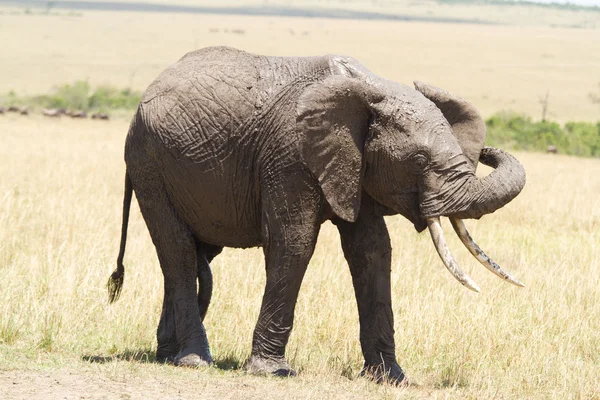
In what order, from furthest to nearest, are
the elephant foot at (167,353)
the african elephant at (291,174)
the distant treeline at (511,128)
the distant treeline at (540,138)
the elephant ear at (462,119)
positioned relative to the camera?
→ the distant treeline at (511,128)
the distant treeline at (540,138)
the elephant foot at (167,353)
the elephant ear at (462,119)
the african elephant at (291,174)

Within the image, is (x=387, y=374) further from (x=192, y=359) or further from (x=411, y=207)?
(x=192, y=359)

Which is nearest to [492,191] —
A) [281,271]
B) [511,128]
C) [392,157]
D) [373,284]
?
[392,157]

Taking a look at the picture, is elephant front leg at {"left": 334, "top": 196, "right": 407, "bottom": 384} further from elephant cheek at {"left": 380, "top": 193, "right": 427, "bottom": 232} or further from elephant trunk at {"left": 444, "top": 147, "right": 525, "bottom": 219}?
elephant trunk at {"left": 444, "top": 147, "right": 525, "bottom": 219}

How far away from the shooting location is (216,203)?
23.4ft

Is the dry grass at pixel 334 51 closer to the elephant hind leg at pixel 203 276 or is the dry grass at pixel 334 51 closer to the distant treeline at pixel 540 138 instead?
the distant treeline at pixel 540 138

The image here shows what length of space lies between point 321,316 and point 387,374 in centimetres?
144

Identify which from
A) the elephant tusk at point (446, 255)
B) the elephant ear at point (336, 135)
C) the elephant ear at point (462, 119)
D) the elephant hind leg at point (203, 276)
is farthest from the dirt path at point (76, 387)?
the elephant ear at point (462, 119)

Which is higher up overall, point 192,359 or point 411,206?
point 411,206

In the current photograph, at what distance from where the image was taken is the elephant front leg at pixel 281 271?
22.2ft

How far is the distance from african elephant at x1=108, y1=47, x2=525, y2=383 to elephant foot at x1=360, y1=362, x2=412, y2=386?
20mm

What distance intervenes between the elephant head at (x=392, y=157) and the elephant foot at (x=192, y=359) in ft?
4.69

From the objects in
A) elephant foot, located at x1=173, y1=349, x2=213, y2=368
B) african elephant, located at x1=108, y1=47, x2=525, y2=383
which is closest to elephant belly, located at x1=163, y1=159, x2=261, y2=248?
african elephant, located at x1=108, y1=47, x2=525, y2=383

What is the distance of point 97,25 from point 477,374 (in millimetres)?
107878

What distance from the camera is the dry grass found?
6475cm
